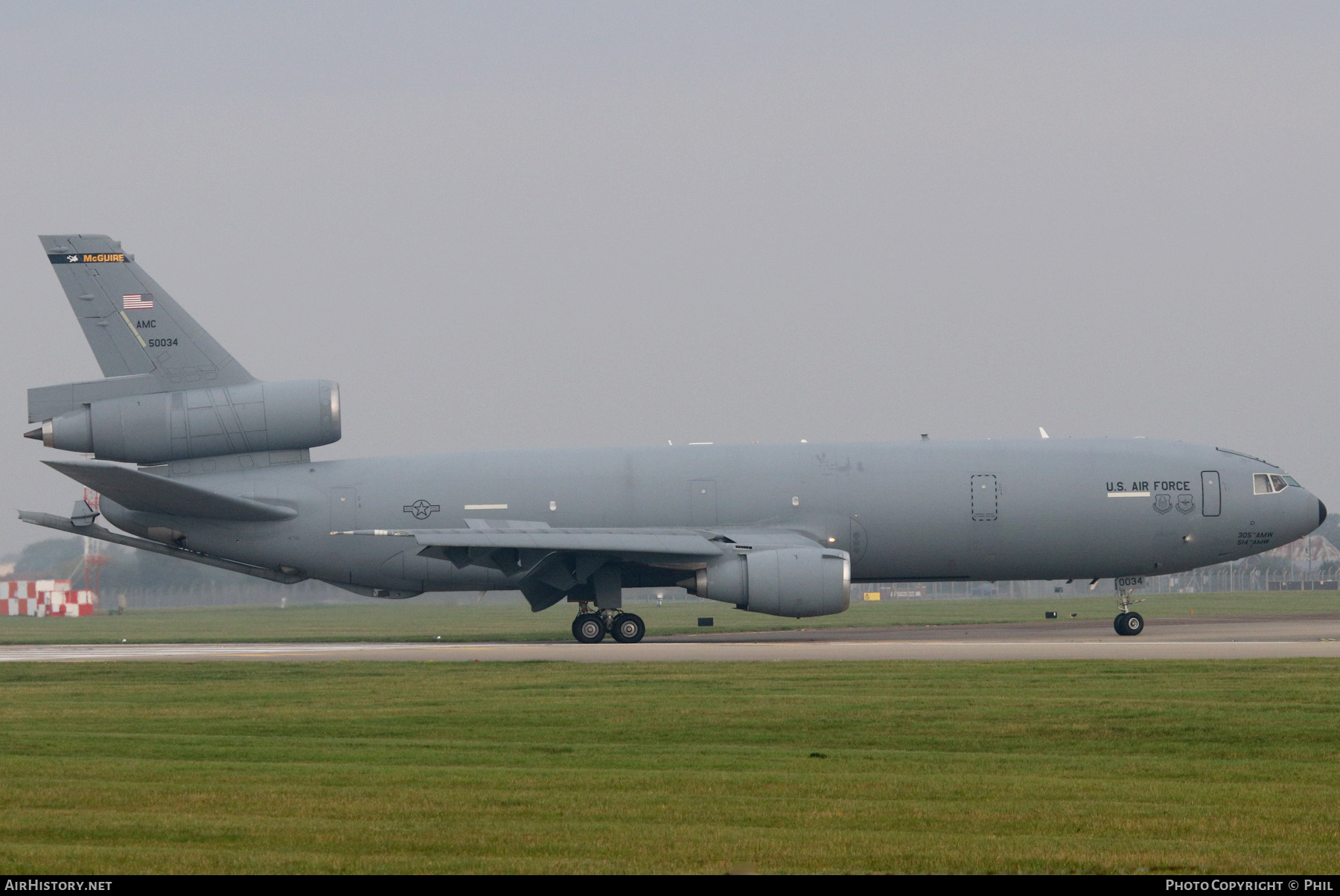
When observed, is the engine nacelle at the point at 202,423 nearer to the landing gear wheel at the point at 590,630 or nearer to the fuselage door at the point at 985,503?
the landing gear wheel at the point at 590,630

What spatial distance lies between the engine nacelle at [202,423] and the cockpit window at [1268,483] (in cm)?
2283

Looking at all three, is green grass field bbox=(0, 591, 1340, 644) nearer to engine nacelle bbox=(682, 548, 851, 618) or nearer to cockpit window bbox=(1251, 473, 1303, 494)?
engine nacelle bbox=(682, 548, 851, 618)

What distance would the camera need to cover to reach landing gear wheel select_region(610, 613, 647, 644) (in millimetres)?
33562

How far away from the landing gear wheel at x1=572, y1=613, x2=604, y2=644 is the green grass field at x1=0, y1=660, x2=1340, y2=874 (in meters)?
11.7

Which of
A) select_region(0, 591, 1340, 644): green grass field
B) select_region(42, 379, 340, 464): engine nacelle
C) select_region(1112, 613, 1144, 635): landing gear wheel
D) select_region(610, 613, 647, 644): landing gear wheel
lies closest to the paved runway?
select_region(1112, 613, 1144, 635): landing gear wheel

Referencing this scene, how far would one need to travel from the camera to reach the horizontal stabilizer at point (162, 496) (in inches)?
1254

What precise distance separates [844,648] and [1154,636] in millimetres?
8753

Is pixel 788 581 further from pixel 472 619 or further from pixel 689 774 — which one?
pixel 472 619

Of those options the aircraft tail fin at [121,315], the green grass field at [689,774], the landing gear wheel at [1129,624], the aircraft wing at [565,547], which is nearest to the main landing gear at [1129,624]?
the landing gear wheel at [1129,624]

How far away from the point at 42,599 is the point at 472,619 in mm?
37188

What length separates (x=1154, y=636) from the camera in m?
33.0
